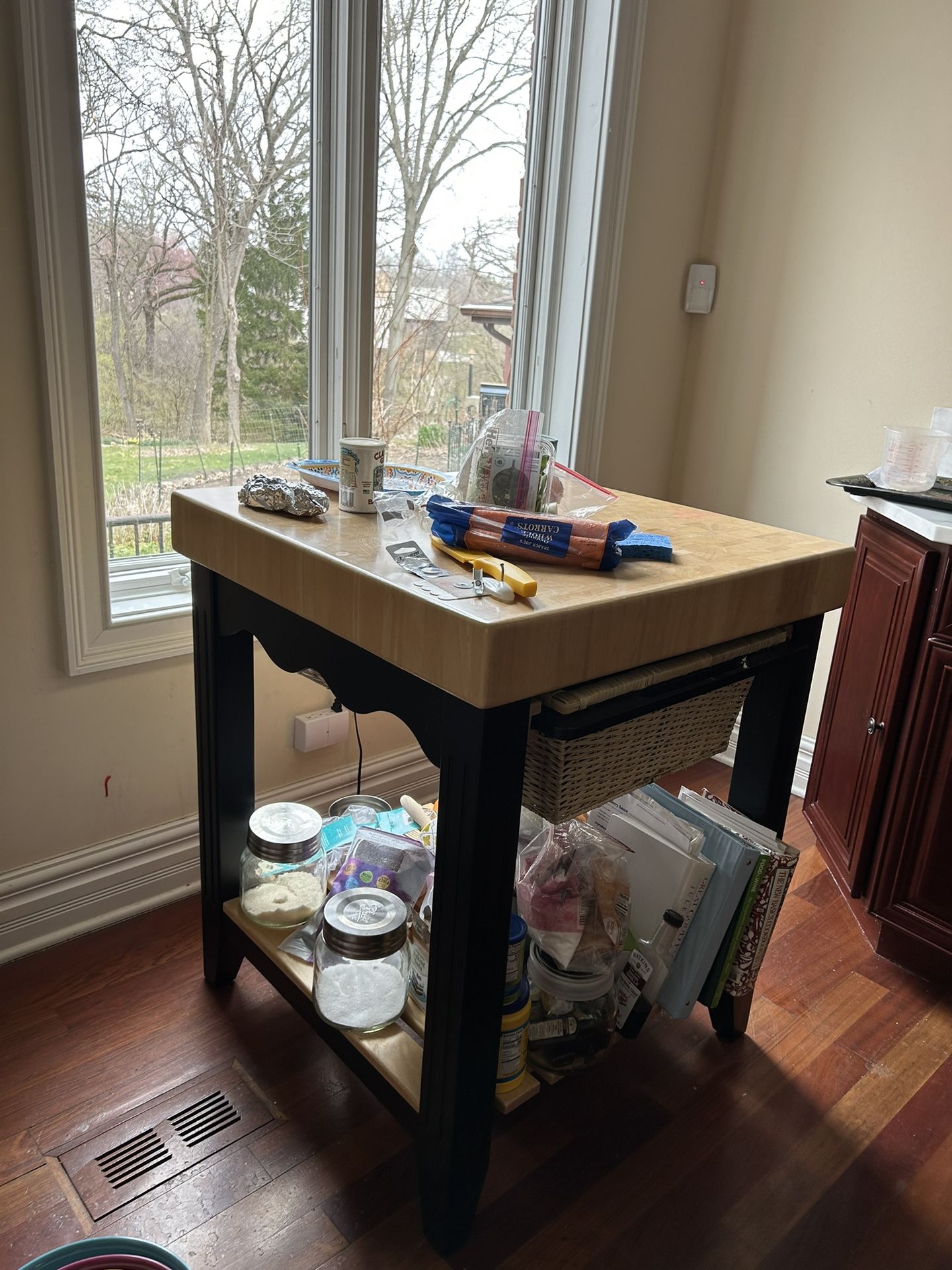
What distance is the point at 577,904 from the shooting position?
1.23m

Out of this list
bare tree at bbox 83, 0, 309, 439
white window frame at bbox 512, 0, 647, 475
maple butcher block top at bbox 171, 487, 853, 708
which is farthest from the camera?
white window frame at bbox 512, 0, 647, 475

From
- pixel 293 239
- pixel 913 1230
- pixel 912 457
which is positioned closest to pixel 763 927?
pixel 913 1230

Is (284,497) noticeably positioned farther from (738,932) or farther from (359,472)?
(738,932)

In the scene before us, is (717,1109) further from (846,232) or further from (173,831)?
(846,232)

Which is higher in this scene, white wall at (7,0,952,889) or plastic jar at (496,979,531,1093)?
A: white wall at (7,0,952,889)

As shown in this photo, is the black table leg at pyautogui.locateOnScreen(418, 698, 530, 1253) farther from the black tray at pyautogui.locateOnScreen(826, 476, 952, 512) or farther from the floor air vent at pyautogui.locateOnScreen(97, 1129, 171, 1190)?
the black tray at pyautogui.locateOnScreen(826, 476, 952, 512)

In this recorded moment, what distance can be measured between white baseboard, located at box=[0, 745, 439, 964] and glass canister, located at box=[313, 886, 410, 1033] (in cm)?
50

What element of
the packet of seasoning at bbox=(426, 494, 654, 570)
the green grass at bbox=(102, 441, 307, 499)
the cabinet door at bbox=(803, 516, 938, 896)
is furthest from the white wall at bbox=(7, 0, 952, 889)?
the packet of seasoning at bbox=(426, 494, 654, 570)

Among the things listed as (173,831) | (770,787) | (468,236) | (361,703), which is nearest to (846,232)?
(468,236)

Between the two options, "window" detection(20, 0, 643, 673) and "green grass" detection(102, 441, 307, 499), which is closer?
"window" detection(20, 0, 643, 673)

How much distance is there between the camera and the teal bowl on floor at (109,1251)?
0.91 meters

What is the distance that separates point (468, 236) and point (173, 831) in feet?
4.44

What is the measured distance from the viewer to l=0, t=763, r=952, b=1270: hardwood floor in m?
1.11

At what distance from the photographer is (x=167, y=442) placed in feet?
5.31
